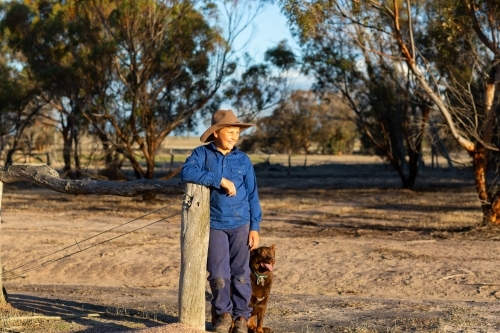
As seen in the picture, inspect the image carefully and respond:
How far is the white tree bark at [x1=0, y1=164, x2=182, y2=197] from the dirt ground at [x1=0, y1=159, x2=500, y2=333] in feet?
3.80

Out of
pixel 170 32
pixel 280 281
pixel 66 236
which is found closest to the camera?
pixel 280 281

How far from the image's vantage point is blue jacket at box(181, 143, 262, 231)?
6.17m

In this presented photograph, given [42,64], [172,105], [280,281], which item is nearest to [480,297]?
[280,281]

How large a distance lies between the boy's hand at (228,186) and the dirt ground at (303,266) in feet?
5.17

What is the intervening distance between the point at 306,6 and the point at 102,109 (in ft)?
37.3

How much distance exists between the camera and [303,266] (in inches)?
497

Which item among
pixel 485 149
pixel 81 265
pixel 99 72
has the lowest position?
pixel 81 265

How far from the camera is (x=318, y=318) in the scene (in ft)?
25.3

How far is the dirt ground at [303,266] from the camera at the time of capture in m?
7.64

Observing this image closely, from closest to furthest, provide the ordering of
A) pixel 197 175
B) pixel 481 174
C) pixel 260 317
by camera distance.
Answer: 1. pixel 197 175
2. pixel 260 317
3. pixel 481 174


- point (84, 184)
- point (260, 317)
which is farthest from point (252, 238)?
point (84, 184)

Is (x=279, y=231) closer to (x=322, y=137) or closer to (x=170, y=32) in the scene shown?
(x=170, y=32)

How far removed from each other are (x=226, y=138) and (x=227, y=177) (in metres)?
0.30

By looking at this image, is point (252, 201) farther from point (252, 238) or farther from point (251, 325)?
point (251, 325)
